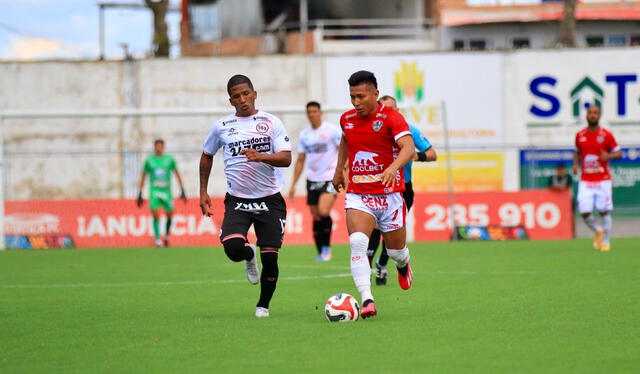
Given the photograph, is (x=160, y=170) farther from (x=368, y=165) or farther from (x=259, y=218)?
(x=368, y=165)

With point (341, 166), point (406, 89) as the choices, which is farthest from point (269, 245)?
point (406, 89)

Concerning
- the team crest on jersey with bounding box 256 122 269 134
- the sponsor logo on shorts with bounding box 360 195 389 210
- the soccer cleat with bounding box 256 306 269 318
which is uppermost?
the team crest on jersey with bounding box 256 122 269 134

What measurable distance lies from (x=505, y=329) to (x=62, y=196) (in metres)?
25.8

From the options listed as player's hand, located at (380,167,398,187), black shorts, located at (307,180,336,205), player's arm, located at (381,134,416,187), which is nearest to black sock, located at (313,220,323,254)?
black shorts, located at (307,180,336,205)

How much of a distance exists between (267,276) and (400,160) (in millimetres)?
1628

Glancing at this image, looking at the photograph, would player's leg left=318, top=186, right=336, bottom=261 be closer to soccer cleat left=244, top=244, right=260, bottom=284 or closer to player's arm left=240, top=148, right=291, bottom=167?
soccer cleat left=244, top=244, right=260, bottom=284

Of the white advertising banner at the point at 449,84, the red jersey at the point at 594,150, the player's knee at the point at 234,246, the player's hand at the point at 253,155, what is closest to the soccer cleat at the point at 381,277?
the player's knee at the point at 234,246

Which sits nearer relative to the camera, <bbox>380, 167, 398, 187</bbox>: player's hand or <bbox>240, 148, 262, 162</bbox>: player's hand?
<bbox>380, 167, 398, 187</bbox>: player's hand

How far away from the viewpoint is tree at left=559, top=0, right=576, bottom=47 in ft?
150

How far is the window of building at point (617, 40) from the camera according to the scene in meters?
50.0

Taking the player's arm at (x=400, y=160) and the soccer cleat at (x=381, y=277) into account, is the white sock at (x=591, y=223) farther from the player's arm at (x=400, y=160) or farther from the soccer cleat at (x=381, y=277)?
the player's arm at (x=400, y=160)

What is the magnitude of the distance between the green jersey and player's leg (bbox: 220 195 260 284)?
14.6 meters

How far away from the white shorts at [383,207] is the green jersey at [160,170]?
15173 millimetres

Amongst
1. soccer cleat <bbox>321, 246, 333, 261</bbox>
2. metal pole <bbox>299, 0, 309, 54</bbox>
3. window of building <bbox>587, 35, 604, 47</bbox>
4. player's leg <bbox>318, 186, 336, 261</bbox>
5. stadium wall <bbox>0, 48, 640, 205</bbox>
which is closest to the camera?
player's leg <bbox>318, 186, 336, 261</bbox>
